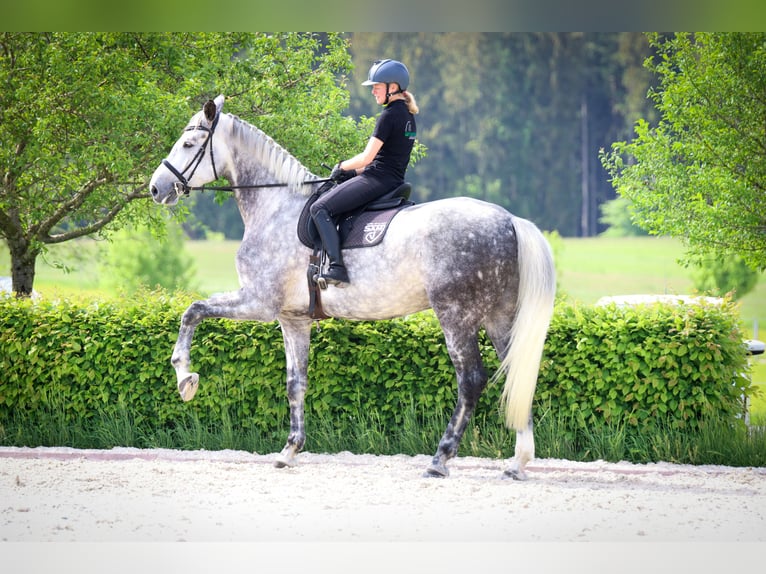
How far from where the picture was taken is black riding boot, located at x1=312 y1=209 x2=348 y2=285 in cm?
619

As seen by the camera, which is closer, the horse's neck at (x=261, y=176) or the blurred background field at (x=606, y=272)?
the horse's neck at (x=261, y=176)

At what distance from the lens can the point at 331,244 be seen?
6184 millimetres

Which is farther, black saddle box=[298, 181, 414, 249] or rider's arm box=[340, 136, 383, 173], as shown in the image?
black saddle box=[298, 181, 414, 249]

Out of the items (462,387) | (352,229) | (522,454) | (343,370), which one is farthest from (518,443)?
Result: (352,229)

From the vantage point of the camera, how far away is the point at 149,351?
7.44 metres

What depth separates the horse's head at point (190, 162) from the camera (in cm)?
647

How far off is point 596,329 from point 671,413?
0.79 meters

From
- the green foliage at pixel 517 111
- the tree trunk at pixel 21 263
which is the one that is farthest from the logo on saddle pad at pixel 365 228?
the green foliage at pixel 517 111

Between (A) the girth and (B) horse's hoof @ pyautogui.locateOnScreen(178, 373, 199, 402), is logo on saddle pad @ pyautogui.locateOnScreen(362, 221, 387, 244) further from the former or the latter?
(B) horse's hoof @ pyautogui.locateOnScreen(178, 373, 199, 402)


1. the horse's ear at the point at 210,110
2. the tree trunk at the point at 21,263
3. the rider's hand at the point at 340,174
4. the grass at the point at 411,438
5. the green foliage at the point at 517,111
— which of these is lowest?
the grass at the point at 411,438

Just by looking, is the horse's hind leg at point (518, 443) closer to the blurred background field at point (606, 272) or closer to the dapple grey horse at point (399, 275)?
the dapple grey horse at point (399, 275)

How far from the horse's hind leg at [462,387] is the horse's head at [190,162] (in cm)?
203

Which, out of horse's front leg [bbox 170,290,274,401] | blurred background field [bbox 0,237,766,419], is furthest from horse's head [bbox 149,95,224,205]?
blurred background field [bbox 0,237,766,419]

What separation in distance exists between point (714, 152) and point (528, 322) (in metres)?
5.30
